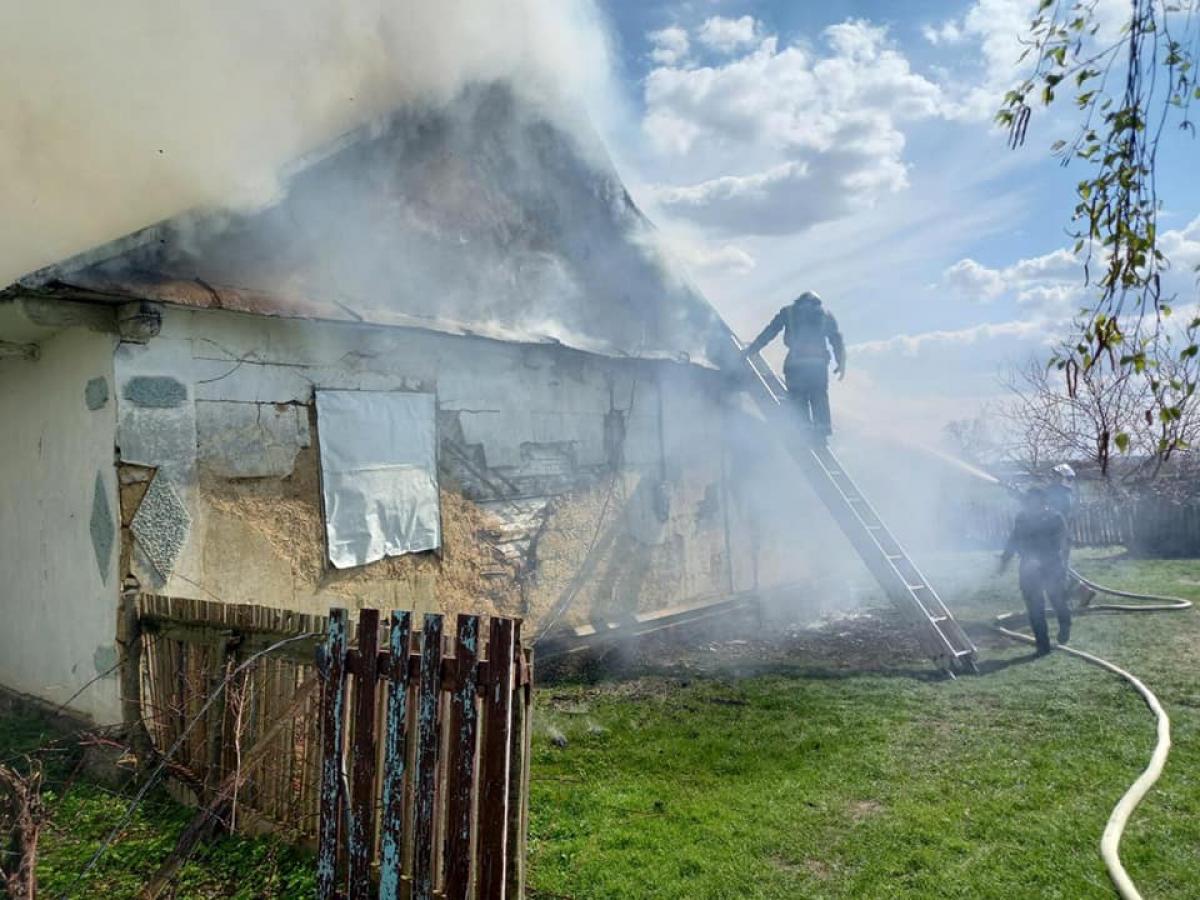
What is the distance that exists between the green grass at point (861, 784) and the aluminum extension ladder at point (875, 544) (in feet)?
1.37

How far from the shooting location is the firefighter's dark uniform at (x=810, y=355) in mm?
11477

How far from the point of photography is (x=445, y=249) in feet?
28.9

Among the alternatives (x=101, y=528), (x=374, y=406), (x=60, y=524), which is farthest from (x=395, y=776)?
(x=60, y=524)

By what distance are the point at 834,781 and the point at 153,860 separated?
13.8 ft

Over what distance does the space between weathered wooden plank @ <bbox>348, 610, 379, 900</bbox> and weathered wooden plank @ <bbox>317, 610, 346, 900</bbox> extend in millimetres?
89

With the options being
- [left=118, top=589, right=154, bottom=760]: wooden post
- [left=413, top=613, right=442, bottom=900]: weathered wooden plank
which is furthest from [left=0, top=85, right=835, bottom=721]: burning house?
[left=413, top=613, right=442, bottom=900]: weathered wooden plank

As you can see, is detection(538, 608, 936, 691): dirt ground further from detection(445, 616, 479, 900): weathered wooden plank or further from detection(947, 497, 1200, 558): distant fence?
detection(947, 497, 1200, 558): distant fence

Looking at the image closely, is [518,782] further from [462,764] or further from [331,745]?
[331,745]

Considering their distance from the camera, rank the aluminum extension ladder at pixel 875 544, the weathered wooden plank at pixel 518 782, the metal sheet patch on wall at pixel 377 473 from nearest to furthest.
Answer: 1. the weathered wooden plank at pixel 518 782
2. the metal sheet patch on wall at pixel 377 473
3. the aluminum extension ladder at pixel 875 544

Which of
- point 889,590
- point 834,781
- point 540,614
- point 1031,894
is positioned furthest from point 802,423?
point 1031,894

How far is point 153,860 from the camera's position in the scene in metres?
4.53

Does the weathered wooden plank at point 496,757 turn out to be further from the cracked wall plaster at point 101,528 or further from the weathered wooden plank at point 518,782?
the cracked wall plaster at point 101,528

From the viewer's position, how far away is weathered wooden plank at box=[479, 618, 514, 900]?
3336 mm

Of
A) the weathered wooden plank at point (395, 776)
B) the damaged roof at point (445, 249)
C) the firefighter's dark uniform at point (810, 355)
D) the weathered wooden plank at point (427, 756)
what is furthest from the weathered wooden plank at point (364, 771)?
the firefighter's dark uniform at point (810, 355)
